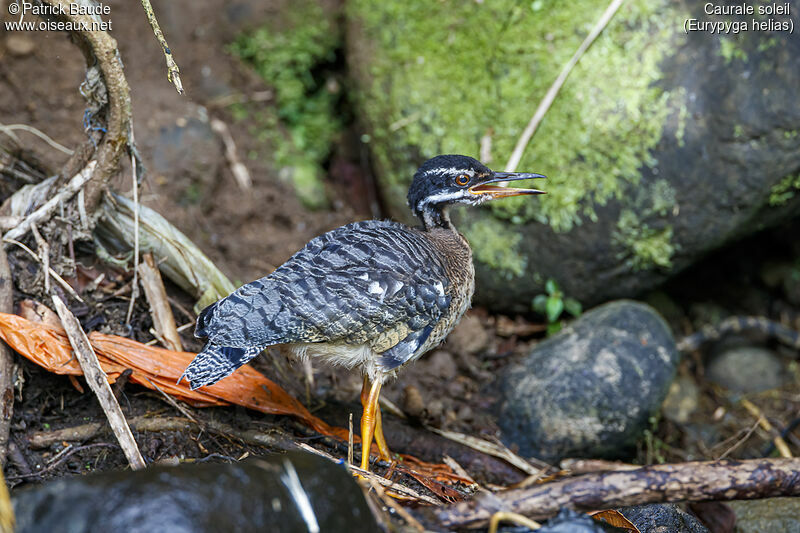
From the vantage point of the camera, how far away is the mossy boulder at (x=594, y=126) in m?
5.20

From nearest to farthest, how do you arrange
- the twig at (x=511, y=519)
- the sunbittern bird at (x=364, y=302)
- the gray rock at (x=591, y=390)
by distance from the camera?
the twig at (x=511, y=519)
the sunbittern bird at (x=364, y=302)
the gray rock at (x=591, y=390)

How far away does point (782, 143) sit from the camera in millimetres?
5113

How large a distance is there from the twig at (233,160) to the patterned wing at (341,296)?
2722 mm

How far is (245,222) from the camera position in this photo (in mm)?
6547

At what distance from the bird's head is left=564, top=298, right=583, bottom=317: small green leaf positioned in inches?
68.2

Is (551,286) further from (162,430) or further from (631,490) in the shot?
(162,430)

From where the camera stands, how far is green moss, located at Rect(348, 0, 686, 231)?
5.40m

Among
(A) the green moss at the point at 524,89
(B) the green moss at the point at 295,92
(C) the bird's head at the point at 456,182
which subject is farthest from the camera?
(B) the green moss at the point at 295,92

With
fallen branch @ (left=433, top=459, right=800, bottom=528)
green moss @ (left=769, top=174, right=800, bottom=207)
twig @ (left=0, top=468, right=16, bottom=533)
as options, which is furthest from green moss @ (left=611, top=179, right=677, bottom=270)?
twig @ (left=0, top=468, right=16, bottom=533)

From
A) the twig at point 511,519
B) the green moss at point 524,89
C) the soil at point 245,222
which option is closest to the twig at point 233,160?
the soil at point 245,222

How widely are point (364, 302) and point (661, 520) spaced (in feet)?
6.43

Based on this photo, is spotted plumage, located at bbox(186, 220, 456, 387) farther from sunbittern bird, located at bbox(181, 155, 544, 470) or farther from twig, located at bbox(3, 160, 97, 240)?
twig, located at bbox(3, 160, 97, 240)

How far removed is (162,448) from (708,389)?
4795 millimetres

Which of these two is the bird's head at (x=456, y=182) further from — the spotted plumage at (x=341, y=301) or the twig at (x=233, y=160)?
the twig at (x=233, y=160)
